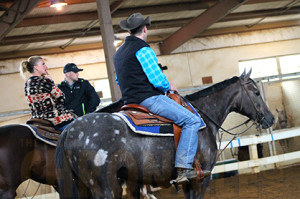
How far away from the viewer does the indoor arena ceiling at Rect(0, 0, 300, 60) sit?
12.9 metres

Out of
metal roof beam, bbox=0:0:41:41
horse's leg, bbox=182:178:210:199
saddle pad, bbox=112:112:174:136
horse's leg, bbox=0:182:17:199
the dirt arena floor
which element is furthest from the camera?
metal roof beam, bbox=0:0:41:41

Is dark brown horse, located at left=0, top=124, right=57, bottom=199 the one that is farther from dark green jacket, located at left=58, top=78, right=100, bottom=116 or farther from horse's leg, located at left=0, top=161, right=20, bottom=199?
dark green jacket, located at left=58, top=78, right=100, bottom=116

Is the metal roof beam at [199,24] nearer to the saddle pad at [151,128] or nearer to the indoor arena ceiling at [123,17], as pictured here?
the indoor arena ceiling at [123,17]

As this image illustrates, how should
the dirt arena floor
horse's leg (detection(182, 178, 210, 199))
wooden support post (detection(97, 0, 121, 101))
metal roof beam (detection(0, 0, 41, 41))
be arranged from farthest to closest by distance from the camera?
metal roof beam (detection(0, 0, 41, 41)) → wooden support post (detection(97, 0, 121, 101)) → the dirt arena floor → horse's leg (detection(182, 178, 210, 199))

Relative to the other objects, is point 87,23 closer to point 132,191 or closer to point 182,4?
point 182,4

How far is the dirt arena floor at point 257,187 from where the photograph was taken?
8.02 meters

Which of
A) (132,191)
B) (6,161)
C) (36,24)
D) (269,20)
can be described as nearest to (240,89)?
(132,191)

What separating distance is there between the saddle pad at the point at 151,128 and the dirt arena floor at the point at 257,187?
363cm

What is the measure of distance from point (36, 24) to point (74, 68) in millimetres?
6820

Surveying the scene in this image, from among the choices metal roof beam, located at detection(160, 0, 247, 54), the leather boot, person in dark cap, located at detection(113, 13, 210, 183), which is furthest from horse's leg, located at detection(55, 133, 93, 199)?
metal roof beam, located at detection(160, 0, 247, 54)

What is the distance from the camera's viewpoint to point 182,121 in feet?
15.7

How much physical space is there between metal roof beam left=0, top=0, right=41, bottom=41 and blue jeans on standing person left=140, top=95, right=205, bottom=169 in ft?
23.3

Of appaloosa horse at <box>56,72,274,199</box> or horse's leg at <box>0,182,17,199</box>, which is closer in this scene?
appaloosa horse at <box>56,72,274,199</box>

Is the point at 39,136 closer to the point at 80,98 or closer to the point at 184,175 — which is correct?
the point at 80,98
